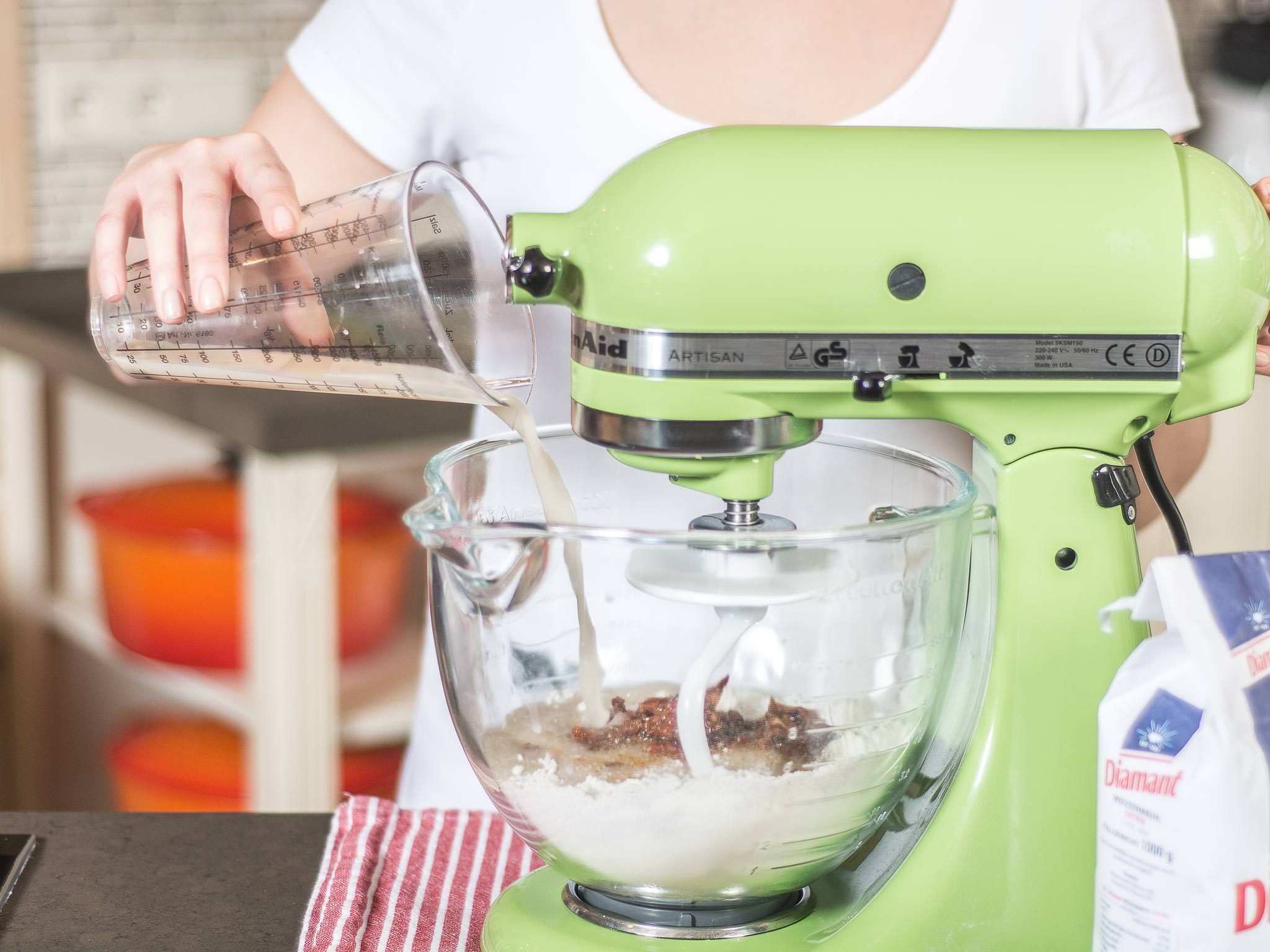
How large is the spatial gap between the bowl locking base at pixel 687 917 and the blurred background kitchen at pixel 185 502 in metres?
1.04

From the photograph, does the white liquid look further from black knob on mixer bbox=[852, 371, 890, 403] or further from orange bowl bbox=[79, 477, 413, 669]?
orange bowl bbox=[79, 477, 413, 669]

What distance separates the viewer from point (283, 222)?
2.36 feet

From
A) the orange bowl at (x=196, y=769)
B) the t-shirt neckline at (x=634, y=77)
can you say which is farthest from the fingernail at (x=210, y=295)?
the orange bowl at (x=196, y=769)

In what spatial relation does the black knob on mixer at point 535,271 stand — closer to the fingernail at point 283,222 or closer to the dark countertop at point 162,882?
the fingernail at point 283,222

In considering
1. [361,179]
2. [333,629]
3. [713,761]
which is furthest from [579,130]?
[333,629]

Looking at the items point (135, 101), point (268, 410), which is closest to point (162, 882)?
point (268, 410)

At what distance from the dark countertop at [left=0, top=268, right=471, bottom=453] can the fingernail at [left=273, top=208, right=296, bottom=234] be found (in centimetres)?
89

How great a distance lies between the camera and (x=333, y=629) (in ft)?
5.64

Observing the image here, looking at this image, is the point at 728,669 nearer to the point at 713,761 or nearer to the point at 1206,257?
the point at 713,761

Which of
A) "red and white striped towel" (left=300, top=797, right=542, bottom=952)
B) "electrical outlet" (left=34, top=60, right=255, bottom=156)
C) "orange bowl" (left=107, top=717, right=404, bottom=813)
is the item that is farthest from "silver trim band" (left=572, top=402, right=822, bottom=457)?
"electrical outlet" (left=34, top=60, right=255, bottom=156)

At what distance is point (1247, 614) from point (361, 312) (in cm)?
43

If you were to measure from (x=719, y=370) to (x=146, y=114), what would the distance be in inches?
79.5

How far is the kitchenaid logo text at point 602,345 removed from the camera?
2.00 ft

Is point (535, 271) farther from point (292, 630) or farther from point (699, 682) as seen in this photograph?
point (292, 630)
